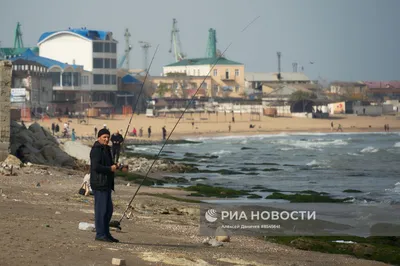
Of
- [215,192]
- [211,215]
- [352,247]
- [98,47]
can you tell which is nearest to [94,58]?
[98,47]

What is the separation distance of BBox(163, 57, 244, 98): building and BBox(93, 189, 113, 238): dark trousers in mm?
109836

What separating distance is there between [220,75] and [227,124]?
43.6 metres

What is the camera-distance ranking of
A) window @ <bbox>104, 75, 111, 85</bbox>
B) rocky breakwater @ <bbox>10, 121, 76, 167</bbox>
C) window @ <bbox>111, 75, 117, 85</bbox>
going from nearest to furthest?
rocky breakwater @ <bbox>10, 121, 76, 167</bbox> → window @ <bbox>104, 75, 111, 85</bbox> → window @ <bbox>111, 75, 117, 85</bbox>

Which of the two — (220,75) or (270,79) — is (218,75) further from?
(270,79)

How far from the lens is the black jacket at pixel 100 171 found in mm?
10227

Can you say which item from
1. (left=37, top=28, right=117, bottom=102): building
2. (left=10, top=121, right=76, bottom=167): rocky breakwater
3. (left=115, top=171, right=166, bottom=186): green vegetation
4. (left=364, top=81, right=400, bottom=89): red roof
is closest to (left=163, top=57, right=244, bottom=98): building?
(left=364, top=81, right=400, bottom=89): red roof

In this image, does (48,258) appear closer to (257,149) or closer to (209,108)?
(257,149)

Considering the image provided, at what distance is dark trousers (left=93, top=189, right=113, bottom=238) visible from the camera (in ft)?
33.7

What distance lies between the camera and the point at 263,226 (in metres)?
14.4

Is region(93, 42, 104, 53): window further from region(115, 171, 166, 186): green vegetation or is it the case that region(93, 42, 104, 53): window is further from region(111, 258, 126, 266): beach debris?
region(111, 258, 126, 266): beach debris

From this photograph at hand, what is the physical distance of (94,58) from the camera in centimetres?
9225

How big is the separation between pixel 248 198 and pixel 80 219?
33.1 feet

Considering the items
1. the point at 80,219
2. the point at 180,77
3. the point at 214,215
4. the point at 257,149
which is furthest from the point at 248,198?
the point at 180,77

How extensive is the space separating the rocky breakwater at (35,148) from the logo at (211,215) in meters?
8.67
